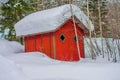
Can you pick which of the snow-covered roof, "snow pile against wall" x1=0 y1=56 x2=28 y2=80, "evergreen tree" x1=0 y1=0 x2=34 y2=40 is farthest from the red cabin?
"snow pile against wall" x1=0 y1=56 x2=28 y2=80

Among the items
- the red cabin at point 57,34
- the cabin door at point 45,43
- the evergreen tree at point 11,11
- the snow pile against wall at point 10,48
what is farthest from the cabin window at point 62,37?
the evergreen tree at point 11,11

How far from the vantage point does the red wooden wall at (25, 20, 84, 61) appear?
1238 centimetres

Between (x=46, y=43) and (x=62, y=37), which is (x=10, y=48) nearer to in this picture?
(x=46, y=43)

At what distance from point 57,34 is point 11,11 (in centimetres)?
875

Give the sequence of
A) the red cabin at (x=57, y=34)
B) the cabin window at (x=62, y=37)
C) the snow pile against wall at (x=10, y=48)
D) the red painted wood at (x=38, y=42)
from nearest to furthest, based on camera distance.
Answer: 1. the red cabin at (x=57, y=34)
2. the cabin window at (x=62, y=37)
3. the red painted wood at (x=38, y=42)
4. the snow pile against wall at (x=10, y=48)

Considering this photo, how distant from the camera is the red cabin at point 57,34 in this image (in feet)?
40.4

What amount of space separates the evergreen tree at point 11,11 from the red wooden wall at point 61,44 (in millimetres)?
7101

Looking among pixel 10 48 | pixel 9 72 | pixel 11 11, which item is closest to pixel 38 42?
pixel 10 48

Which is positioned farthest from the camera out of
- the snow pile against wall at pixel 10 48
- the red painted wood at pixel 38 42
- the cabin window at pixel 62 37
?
the snow pile against wall at pixel 10 48

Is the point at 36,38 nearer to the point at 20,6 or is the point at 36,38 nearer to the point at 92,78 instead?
the point at 20,6

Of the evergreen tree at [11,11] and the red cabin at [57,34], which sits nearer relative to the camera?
the red cabin at [57,34]

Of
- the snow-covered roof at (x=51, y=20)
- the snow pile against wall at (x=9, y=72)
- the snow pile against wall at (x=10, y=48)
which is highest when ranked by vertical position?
the snow-covered roof at (x=51, y=20)

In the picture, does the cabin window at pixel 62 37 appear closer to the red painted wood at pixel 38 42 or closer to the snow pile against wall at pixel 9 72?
the red painted wood at pixel 38 42

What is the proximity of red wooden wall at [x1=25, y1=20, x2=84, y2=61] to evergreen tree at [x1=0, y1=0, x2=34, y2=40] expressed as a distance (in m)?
7.10
